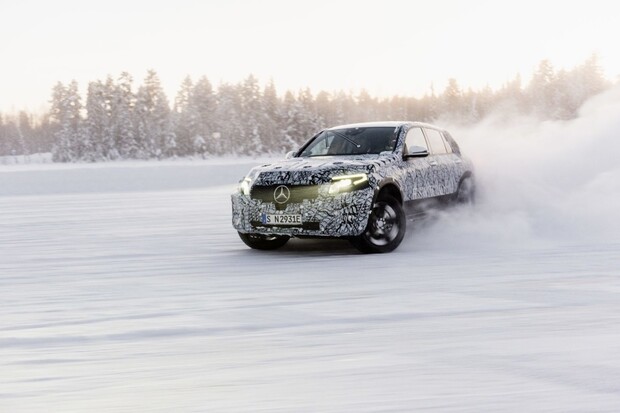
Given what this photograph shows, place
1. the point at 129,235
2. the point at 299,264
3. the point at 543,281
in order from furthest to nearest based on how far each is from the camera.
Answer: the point at 129,235, the point at 299,264, the point at 543,281

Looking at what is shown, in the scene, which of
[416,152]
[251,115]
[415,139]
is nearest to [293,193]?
[416,152]

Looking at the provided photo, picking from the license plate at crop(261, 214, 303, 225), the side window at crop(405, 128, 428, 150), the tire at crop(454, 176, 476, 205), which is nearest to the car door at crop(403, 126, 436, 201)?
the side window at crop(405, 128, 428, 150)

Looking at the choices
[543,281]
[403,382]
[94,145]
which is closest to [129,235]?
[543,281]

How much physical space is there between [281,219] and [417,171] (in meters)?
2.13

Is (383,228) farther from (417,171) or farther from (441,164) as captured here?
(441,164)

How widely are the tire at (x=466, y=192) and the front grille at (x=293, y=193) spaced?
3.07 m

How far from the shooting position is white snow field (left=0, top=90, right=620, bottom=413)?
4.17 metres

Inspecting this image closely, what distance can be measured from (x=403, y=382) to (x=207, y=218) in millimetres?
11741

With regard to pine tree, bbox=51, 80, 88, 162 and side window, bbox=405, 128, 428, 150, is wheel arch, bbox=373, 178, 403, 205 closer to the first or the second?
side window, bbox=405, 128, 428, 150

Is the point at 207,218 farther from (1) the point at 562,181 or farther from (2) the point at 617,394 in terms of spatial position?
(2) the point at 617,394

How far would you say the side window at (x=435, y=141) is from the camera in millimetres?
11366

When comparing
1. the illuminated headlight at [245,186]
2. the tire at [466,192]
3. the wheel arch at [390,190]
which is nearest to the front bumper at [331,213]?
the wheel arch at [390,190]

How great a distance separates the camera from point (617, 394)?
4.05m

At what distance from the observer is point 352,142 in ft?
35.4
